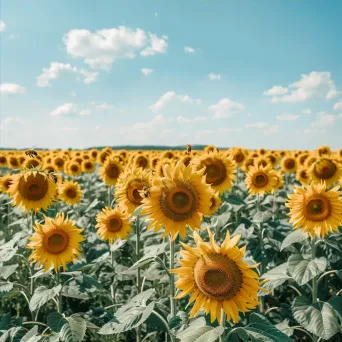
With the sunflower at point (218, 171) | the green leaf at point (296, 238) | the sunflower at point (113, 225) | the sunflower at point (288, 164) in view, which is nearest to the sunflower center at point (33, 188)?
the sunflower at point (113, 225)

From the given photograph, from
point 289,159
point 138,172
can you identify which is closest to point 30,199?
point 138,172

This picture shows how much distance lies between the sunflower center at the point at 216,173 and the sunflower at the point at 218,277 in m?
2.68

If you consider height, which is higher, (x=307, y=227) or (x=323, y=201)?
(x=323, y=201)

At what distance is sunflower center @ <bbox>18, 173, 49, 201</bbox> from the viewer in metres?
5.55

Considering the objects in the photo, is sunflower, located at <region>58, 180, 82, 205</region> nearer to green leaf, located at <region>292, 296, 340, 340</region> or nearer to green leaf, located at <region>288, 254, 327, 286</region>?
green leaf, located at <region>288, 254, 327, 286</region>

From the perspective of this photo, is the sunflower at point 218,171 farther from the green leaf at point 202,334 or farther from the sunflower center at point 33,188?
the green leaf at point 202,334

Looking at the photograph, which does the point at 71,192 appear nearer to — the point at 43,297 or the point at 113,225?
the point at 113,225

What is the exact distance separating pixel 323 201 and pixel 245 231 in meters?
2.08

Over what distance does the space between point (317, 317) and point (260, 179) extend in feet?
12.6

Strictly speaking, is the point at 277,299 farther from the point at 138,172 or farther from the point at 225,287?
the point at 225,287

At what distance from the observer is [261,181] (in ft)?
25.1

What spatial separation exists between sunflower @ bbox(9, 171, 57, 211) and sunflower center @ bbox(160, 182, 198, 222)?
2.66 meters

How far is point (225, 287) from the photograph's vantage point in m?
2.70

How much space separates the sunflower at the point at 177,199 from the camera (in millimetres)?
3459
